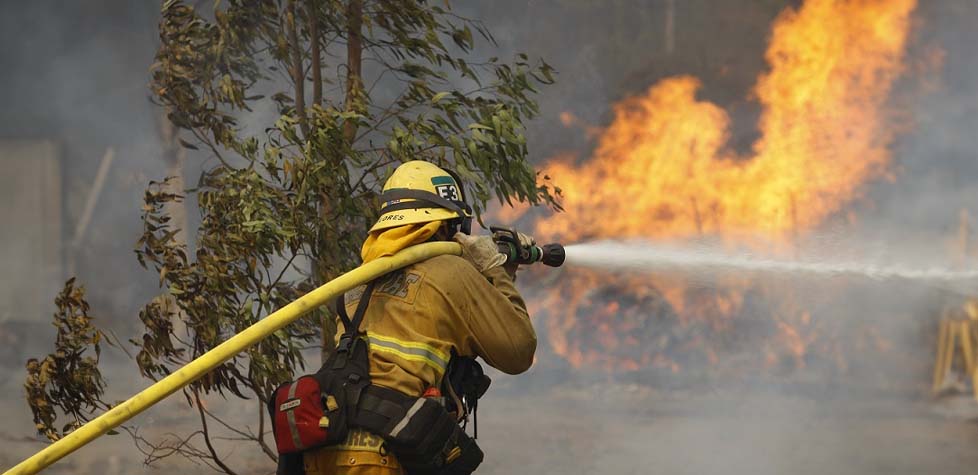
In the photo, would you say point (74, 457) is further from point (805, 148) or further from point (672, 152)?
point (805, 148)

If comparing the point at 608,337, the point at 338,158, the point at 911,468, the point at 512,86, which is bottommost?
the point at 911,468

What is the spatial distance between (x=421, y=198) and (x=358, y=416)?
2.17 ft

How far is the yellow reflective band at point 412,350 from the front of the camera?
3.19m

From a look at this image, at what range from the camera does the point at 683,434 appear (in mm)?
9094

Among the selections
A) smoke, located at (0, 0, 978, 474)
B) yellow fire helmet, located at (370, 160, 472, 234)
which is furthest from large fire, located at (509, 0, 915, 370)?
yellow fire helmet, located at (370, 160, 472, 234)

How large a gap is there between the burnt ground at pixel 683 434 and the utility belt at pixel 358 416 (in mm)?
5478

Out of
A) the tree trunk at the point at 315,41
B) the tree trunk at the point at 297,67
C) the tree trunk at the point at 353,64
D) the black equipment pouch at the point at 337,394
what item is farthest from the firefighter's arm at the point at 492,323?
the tree trunk at the point at 315,41

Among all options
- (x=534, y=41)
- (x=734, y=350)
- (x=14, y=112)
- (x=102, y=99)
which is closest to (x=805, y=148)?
(x=734, y=350)

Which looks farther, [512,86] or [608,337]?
[608,337]

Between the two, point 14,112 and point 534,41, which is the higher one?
point 534,41

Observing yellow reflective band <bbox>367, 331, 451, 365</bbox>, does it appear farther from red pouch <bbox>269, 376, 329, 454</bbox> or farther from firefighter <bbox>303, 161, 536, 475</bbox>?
red pouch <bbox>269, 376, 329, 454</bbox>

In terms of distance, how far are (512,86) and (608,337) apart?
427 centimetres

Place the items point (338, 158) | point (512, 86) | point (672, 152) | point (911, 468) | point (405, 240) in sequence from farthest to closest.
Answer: point (672, 152) < point (911, 468) < point (512, 86) < point (338, 158) < point (405, 240)

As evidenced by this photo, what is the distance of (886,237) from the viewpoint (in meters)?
9.15
